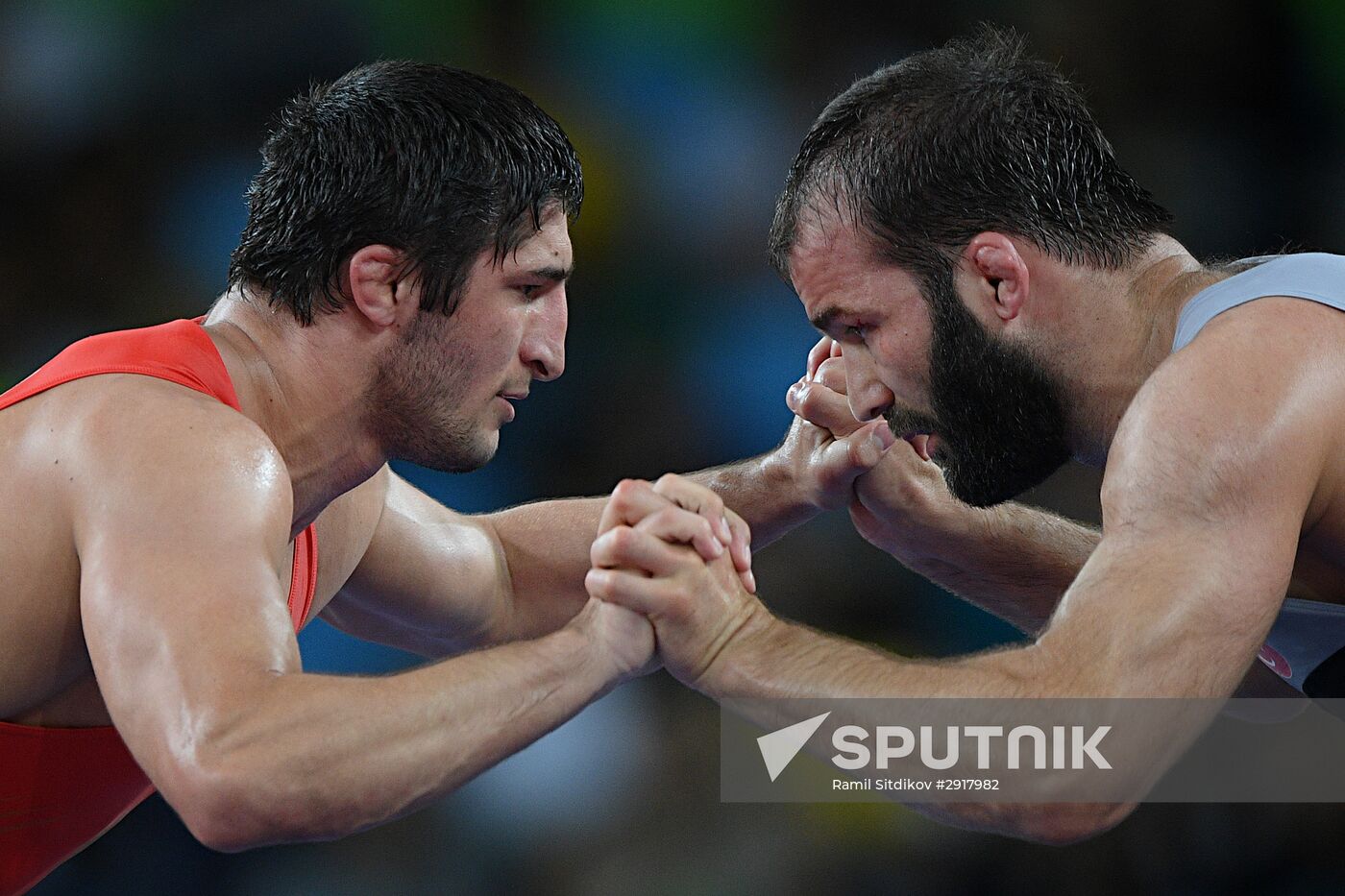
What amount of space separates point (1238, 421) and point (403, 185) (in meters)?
1.43

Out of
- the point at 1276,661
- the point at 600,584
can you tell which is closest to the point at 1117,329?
the point at 1276,661

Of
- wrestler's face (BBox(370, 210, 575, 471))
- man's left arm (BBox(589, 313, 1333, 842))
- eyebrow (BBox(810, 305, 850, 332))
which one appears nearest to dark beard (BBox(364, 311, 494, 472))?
wrestler's face (BBox(370, 210, 575, 471))

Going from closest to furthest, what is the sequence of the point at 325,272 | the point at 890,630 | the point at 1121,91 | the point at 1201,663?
the point at 1201,663 < the point at 325,272 < the point at 890,630 < the point at 1121,91

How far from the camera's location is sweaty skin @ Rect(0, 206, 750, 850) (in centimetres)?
162

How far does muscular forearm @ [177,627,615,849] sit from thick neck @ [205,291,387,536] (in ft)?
2.31

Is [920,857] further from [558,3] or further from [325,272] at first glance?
[558,3]

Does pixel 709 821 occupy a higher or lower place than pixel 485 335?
lower

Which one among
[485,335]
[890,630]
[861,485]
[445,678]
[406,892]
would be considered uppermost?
[485,335]

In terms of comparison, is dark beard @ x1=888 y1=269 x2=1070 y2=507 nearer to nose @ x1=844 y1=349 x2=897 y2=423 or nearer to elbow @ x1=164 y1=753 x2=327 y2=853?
nose @ x1=844 y1=349 x2=897 y2=423

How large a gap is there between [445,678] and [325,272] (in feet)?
2.91

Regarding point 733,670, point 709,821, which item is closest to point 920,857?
point 709,821

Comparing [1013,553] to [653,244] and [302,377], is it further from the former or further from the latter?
[653,244]

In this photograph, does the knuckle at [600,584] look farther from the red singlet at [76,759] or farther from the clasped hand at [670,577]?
the red singlet at [76,759]

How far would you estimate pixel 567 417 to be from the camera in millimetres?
4391
